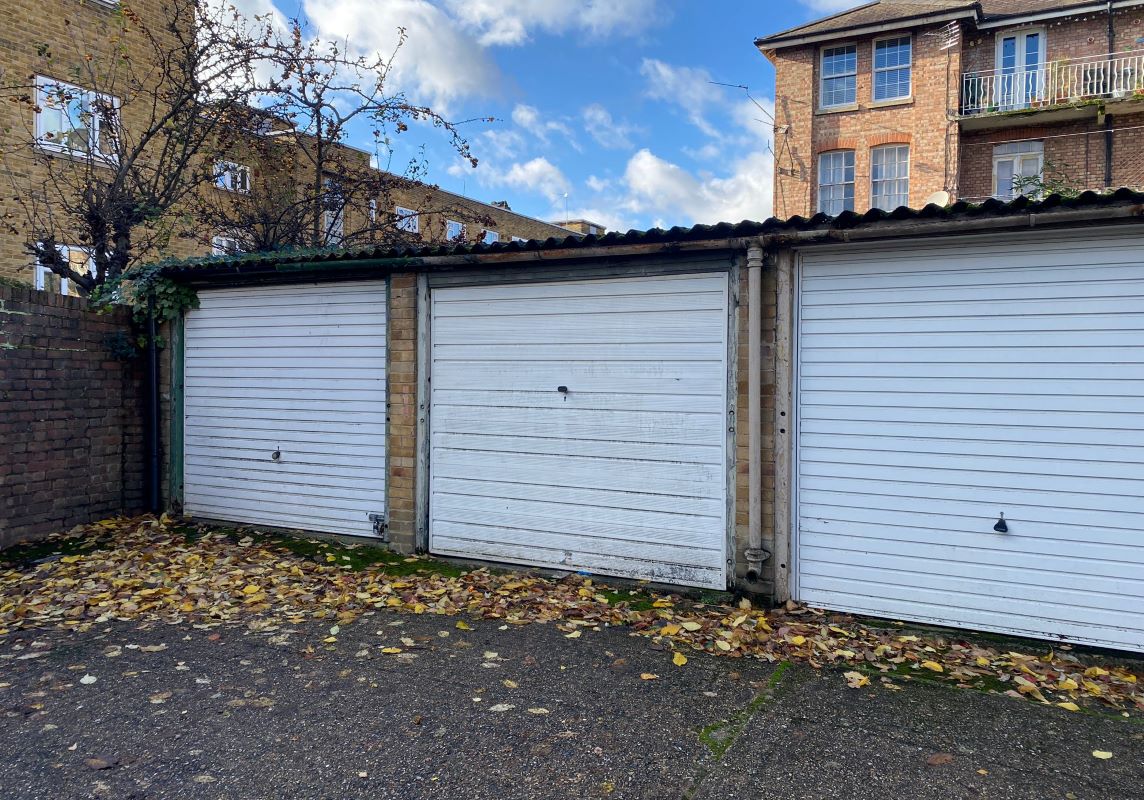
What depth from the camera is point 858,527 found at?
5.28 meters

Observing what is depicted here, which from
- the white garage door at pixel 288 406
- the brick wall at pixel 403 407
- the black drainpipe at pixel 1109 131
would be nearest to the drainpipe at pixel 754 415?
the brick wall at pixel 403 407

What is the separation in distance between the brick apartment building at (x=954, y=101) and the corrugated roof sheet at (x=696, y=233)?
14.2 meters

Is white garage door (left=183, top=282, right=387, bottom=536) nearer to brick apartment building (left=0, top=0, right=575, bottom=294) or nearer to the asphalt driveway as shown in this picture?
the asphalt driveway

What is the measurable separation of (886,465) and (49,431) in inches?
305

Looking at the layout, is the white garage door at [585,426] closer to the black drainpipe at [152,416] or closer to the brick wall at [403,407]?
the brick wall at [403,407]

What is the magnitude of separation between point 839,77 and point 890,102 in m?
→ 1.53

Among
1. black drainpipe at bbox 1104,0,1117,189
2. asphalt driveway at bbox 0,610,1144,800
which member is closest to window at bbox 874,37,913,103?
black drainpipe at bbox 1104,0,1117,189

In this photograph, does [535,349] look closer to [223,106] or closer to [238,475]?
[238,475]

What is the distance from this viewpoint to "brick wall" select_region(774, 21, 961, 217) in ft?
57.5

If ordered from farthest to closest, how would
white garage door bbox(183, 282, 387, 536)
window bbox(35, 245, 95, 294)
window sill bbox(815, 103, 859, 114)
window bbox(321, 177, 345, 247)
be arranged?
window sill bbox(815, 103, 859, 114) < window bbox(321, 177, 345, 247) < window bbox(35, 245, 95, 294) < white garage door bbox(183, 282, 387, 536)

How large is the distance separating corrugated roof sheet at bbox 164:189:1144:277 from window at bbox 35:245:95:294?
129 inches

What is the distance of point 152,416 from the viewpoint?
27.1 ft

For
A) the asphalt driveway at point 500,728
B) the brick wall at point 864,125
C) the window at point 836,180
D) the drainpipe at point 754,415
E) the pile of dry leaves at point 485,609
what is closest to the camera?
the asphalt driveway at point 500,728

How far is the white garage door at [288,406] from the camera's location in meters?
7.18
